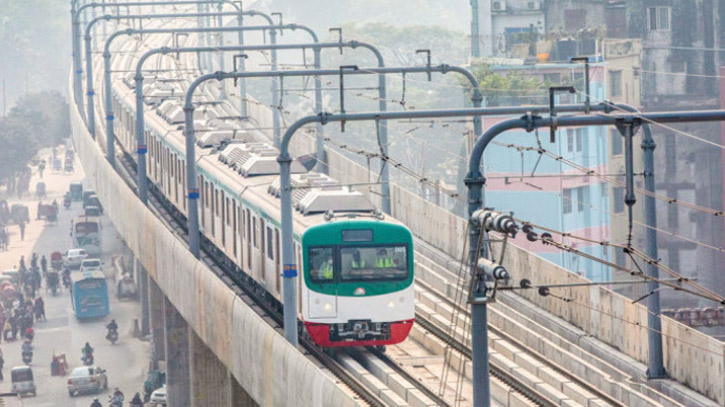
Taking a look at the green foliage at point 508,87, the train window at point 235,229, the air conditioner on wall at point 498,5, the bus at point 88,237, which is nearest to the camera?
the train window at point 235,229

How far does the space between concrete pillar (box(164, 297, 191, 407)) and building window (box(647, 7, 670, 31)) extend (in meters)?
25.7

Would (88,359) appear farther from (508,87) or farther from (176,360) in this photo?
(508,87)

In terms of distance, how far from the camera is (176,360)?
54.4 meters

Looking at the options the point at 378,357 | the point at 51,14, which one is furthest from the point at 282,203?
the point at 51,14

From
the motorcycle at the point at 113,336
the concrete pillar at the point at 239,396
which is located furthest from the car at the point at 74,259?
the concrete pillar at the point at 239,396

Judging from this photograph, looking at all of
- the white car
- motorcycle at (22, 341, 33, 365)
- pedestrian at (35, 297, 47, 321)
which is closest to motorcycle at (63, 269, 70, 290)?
the white car

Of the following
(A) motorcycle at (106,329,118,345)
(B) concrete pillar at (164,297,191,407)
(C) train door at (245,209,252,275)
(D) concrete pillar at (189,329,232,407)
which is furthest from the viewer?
(A) motorcycle at (106,329,118,345)

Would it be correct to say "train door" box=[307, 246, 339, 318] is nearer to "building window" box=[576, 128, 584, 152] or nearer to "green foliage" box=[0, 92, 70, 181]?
"building window" box=[576, 128, 584, 152]

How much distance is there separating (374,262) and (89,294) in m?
46.9

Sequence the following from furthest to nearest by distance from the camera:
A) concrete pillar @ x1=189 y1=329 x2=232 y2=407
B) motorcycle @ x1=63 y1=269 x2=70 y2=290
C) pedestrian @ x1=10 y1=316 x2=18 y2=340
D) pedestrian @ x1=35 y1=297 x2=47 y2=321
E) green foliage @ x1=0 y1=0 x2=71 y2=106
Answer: green foliage @ x1=0 y1=0 x2=71 y2=106, motorcycle @ x1=63 y1=269 x2=70 y2=290, pedestrian @ x1=35 y1=297 x2=47 y2=321, pedestrian @ x1=10 y1=316 x2=18 y2=340, concrete pillar @ x1=189 y1=329 x2=232 y2=407

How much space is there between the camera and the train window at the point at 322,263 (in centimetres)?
2864

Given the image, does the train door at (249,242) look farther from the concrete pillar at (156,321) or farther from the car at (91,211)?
the car at (91,211)

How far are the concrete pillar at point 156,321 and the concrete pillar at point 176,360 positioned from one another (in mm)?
4783

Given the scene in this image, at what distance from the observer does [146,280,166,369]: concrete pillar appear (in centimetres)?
6112
